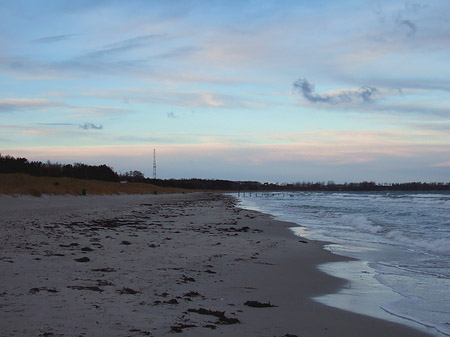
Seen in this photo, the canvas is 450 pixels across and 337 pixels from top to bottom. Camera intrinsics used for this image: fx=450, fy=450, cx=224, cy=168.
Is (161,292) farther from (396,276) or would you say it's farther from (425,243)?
(425,243)

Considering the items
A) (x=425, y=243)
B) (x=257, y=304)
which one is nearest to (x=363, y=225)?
(x=425, y=243)

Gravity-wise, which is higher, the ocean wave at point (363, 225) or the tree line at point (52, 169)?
the tree line at point (52, 169)

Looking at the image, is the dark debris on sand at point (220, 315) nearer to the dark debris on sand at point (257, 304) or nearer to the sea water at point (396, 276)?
the dark debris on sand at point (257, 304)

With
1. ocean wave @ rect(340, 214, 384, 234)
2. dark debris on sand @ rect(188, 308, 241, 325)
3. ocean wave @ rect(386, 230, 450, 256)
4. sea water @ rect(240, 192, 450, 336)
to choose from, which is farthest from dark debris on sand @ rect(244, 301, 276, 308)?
ocean wave @ rect(340, 214, 384, 234)

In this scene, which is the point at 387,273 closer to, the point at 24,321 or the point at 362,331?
the point at 362,331

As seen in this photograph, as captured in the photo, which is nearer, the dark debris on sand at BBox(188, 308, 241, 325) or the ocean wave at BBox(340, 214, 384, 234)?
the dark debris on sand at BBox(188, 308, 241, 325)

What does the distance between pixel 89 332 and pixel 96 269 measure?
379 cm

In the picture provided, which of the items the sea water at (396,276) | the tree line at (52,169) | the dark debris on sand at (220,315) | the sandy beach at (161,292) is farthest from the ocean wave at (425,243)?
the tree line at (52,169)

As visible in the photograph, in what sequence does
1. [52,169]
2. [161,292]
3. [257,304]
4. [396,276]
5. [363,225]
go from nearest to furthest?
1. [257,304]
2. [161,292]
3. [396,276]
4. [363,225]
5. [52,169]

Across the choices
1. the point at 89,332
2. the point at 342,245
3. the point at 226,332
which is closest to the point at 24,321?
the point at 89,332

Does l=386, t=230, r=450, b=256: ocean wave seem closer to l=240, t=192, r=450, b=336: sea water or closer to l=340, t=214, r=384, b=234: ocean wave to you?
l=240, t=192, r=450, b=336: sea water

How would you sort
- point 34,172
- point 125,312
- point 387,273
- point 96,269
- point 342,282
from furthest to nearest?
point 34,172
point 387,273
point 342,282
point 96,269
point 125,312

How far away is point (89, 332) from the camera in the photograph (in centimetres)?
452

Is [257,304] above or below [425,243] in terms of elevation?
above
